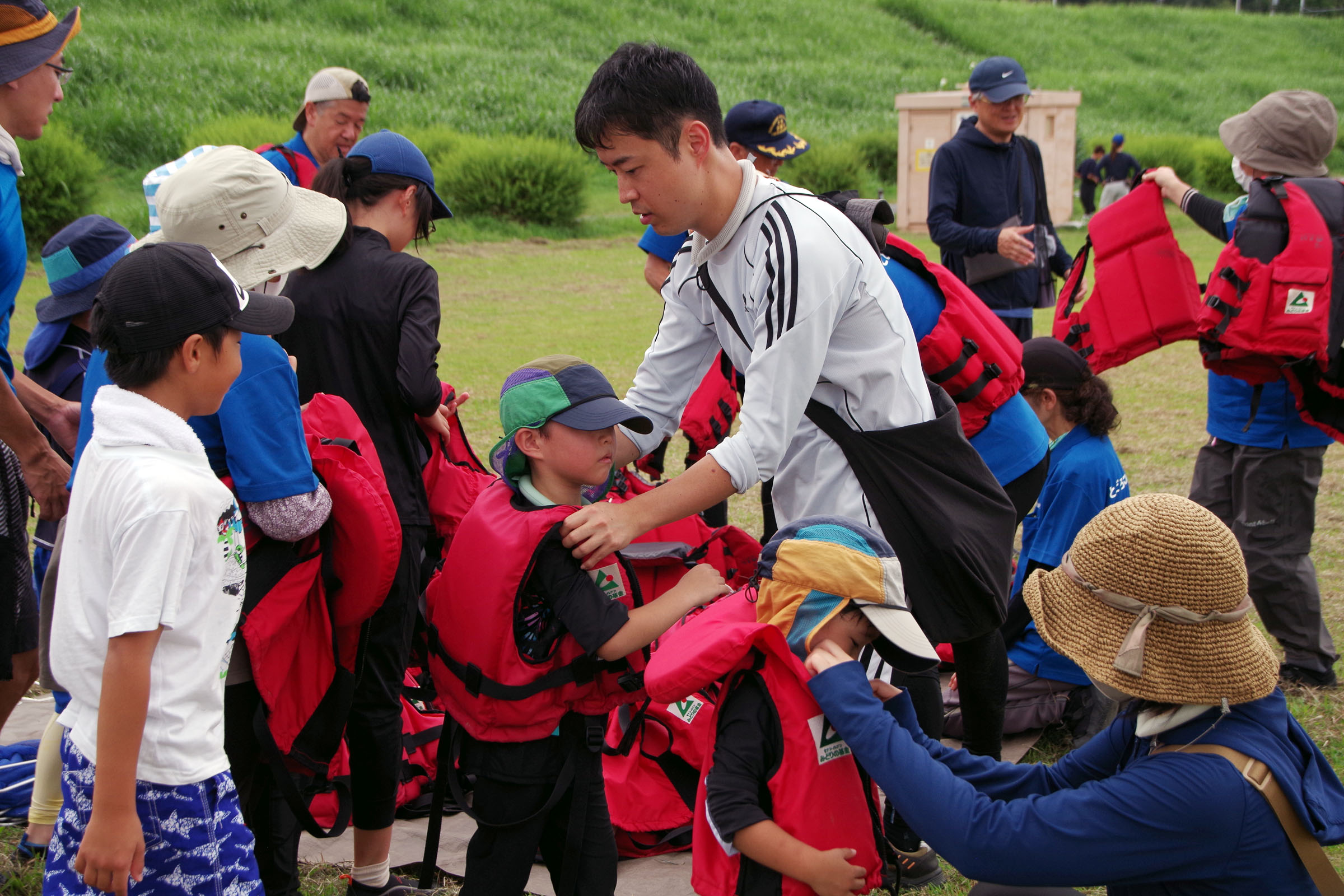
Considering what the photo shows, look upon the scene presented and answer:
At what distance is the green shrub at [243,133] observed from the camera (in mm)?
17688

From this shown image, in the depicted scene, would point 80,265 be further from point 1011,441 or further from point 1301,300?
point 1301,300

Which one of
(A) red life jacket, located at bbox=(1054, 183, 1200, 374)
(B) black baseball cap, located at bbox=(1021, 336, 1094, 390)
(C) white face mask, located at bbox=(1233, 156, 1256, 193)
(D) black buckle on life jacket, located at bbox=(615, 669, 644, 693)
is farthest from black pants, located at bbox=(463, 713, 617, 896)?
(C) white face mask, located at bbox=(1233, 156, 1256, 193)

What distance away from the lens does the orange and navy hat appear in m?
2.84

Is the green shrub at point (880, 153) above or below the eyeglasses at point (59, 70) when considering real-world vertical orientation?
below

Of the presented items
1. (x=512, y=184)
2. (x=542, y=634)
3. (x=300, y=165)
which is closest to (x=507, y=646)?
(x=542, y=634)

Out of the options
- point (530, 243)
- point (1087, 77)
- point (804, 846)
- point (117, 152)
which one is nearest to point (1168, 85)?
point (1087, 77)

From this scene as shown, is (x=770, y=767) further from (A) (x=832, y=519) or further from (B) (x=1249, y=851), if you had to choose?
(B) (x=1249, y=851)

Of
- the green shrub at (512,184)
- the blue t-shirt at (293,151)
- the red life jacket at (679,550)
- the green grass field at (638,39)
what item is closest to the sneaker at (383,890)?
the red life jacket at (679,550)

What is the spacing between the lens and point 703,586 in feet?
7.69

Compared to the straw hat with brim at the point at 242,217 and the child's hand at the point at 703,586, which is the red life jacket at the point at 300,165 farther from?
the child's hand at the point at 703,586

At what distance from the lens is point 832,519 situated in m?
2.18

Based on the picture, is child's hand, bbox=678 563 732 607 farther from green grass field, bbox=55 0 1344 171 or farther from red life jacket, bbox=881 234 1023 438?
green grass field, bbox=55 0 1344 171

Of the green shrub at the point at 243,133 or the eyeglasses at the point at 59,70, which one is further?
the green shrub at the point at 243,133

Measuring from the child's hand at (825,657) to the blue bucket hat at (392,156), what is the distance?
1.89 metres
